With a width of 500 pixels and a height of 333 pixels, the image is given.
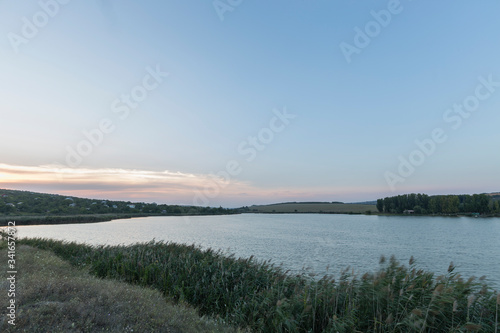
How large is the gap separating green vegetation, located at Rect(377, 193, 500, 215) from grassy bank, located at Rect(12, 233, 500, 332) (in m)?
128

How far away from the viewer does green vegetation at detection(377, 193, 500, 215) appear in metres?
109

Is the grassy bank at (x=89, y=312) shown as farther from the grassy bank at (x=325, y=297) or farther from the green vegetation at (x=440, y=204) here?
the green vegetation at (x=440, y=204)

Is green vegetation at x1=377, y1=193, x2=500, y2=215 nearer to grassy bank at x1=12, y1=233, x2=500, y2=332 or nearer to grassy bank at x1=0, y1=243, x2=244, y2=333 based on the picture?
grassy bank at x1=12, y1=233, x2=500, y2=332

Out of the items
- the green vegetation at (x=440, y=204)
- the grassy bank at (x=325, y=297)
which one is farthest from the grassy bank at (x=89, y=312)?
the green vegetation at (x=440, y=204)

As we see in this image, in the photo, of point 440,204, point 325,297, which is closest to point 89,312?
point 325,297

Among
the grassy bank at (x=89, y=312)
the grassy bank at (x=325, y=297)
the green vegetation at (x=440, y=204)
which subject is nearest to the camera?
the grassy bank at (x=89, y=312)

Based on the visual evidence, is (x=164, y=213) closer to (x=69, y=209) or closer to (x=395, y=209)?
(x=69, y=209)

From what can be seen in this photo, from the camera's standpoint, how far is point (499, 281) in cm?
1833

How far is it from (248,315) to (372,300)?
4034 mm

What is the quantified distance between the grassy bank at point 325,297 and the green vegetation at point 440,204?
128 metres

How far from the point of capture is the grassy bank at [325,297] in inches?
287

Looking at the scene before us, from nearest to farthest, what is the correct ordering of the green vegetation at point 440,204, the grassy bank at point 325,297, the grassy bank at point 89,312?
the grassy bank at point 89,312
the grassy bank at point 325,297
the green vegetation at point 440,204

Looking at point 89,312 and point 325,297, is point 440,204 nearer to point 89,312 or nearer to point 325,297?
point 325,297

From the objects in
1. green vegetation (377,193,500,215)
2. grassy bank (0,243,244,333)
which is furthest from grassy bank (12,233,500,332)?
green vegetation (377,193,500,215)
